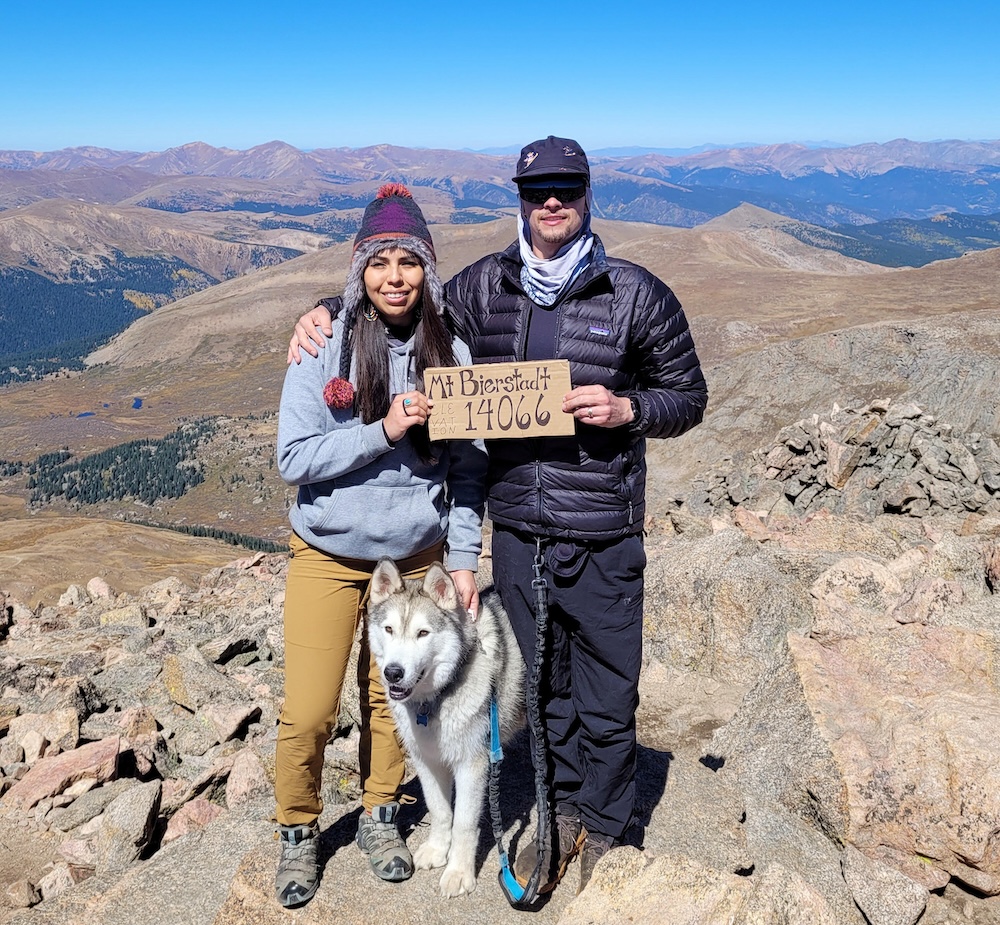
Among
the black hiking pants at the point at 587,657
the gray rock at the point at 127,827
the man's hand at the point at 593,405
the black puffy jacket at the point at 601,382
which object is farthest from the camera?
the gray rock at the point at 127,827

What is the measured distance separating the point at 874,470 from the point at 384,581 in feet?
50.5

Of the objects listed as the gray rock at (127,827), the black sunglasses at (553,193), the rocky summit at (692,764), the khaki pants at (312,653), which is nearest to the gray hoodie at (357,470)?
the khaki pants at (312,653)

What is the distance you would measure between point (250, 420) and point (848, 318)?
93.2 meters

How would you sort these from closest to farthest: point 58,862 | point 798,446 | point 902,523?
point 58,862 → point 902,523 → point 798,446

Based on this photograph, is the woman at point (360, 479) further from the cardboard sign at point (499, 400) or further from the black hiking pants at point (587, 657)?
Answer: the black hiking pants at point (587, 657)

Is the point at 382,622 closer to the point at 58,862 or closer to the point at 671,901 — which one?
the point at 671,901

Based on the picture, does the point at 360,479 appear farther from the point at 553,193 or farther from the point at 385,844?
the point at 385,844

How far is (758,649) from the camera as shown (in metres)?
8.56

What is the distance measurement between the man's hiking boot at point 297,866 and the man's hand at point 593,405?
3115 mm

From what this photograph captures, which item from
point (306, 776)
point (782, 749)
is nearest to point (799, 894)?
point (782, 749)

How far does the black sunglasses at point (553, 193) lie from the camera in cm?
397

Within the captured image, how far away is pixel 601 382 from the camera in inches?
163

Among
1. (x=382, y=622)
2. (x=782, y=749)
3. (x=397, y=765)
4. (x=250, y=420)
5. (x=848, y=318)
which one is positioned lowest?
(x=250, y=420)

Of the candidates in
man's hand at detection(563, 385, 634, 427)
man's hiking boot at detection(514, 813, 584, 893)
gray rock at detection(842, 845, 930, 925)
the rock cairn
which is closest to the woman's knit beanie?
man's hand at detection(563, 385, 634, 427)
